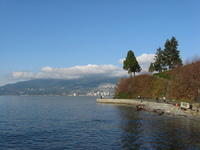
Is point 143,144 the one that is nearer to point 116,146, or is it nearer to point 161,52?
point 116,146

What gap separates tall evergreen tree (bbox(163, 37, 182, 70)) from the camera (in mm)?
104812

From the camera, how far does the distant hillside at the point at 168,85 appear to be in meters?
65.0

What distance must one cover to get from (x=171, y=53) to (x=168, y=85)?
96.3 ft

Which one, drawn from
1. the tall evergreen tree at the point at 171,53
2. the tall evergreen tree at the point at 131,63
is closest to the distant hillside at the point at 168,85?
the tall evergreen tree at the point at 131,63

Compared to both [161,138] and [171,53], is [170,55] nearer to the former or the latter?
[171,53]

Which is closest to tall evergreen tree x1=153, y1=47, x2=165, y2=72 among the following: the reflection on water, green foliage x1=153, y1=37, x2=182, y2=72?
green foliage x1=153, y1=37, x2=182, y2=72

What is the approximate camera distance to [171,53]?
106 m

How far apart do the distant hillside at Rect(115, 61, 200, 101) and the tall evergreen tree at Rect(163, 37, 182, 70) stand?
13496 millimetres

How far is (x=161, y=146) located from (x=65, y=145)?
9.96m

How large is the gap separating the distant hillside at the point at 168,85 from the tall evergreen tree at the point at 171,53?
13.5 meters

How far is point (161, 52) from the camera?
109 metres

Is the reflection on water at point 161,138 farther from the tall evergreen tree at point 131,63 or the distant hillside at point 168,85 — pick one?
the tall evergreen tree at point 131,63

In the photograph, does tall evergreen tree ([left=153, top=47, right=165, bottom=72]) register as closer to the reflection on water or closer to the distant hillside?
the distant hillside

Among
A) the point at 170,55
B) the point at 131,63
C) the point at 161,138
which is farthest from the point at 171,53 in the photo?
the point at 161,138
